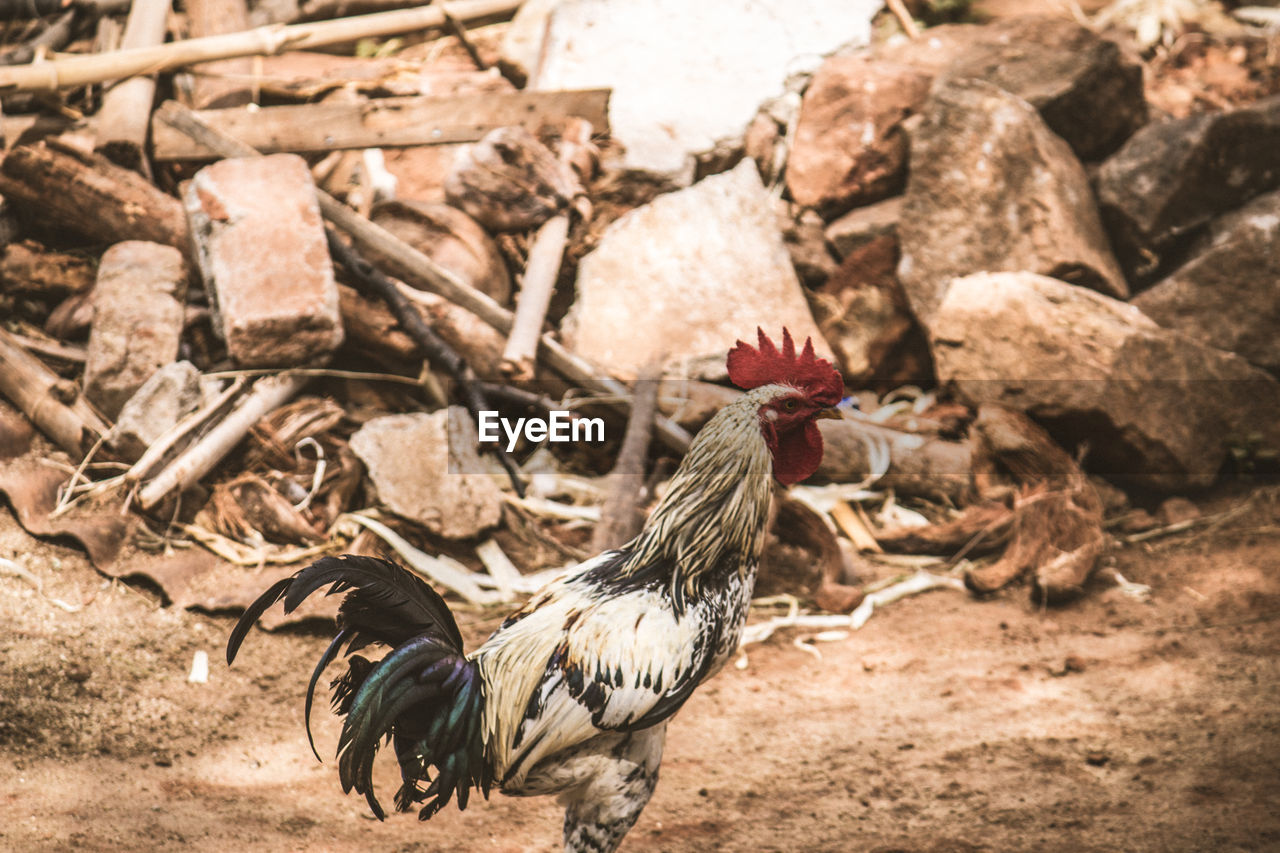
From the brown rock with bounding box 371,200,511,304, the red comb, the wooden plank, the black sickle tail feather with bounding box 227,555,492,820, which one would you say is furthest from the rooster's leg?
the wooden plank

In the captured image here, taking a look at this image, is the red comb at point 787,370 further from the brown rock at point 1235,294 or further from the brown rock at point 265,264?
the brown rock at point 1235,294

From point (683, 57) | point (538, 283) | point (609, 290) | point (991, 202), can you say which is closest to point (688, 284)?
point (609, 290)

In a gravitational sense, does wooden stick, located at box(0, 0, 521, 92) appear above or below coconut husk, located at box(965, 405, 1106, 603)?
above

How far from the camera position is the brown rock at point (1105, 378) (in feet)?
15.7

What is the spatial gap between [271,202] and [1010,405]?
12.8 ft

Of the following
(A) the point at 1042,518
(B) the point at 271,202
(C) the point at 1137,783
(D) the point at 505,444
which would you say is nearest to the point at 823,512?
(A) the point at 1042,518

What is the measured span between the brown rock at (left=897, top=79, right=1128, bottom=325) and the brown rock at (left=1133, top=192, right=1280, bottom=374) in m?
0.30

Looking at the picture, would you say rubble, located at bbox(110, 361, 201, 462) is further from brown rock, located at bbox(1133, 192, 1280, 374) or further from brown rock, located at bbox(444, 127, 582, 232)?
brown rock, located at bbox(1133, 192, 1280, 374)

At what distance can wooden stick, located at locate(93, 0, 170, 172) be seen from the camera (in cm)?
491

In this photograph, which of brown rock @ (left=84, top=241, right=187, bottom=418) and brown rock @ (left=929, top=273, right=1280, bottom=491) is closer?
brown rock @ (left=84, top=241, right=187, bottom=418)

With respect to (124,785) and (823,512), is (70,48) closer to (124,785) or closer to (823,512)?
(124,785)

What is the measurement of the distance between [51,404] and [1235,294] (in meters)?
5.98

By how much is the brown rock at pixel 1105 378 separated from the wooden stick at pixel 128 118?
440 centimetres

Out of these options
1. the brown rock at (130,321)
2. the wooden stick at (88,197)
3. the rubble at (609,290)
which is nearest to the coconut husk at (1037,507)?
the rubble at (609,290)
